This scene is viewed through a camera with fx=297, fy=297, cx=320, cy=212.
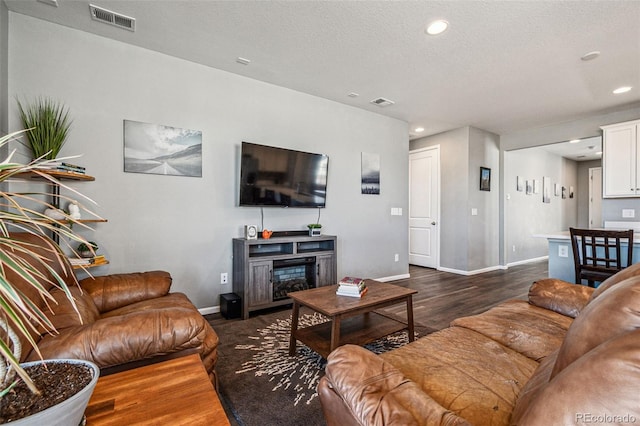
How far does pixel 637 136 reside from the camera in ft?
12.8

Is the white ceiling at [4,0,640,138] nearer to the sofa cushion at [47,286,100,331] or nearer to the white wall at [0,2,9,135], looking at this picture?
the white wall at [0,2,9,135]

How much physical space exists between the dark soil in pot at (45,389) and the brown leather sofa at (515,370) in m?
0.68

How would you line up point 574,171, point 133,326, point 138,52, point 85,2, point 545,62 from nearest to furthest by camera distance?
1. point 133,326
2. point 85,2
3. point 138,52
4. point 545,62
5. point 574,171

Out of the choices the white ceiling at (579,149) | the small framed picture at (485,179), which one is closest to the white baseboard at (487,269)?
the small framed picture at (485,179)

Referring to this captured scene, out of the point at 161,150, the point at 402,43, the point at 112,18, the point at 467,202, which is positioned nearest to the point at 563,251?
the point at 467,202

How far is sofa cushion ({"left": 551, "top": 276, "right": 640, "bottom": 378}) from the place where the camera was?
61cm

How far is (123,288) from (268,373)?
46.3 inches

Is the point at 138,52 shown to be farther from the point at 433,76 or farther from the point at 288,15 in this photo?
the point at 433,76

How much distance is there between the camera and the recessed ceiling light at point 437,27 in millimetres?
2395

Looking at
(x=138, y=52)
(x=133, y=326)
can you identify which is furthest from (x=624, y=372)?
(x=138, y=52)

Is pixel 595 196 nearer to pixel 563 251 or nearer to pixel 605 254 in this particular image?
pixel 563 251

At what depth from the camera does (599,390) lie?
519 millimetres

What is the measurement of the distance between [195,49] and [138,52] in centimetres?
54

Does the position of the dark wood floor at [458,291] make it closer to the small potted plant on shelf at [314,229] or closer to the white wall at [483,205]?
the white wall at [483,205]
